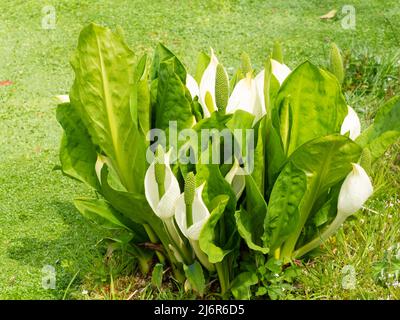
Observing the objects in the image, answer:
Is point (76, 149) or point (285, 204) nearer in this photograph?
point (285, 204)

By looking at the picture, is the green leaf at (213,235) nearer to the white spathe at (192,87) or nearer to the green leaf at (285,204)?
the green leaf at (285,204)

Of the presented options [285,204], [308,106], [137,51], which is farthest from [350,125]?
[137,51]

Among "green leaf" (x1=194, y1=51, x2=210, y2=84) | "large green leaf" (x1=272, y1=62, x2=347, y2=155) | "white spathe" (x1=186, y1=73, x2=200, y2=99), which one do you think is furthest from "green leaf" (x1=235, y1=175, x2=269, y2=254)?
"green leaf" (x1=194, y1=51, x2=210, y2=84)

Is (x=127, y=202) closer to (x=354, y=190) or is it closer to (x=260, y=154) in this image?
(x=260, y=154)
